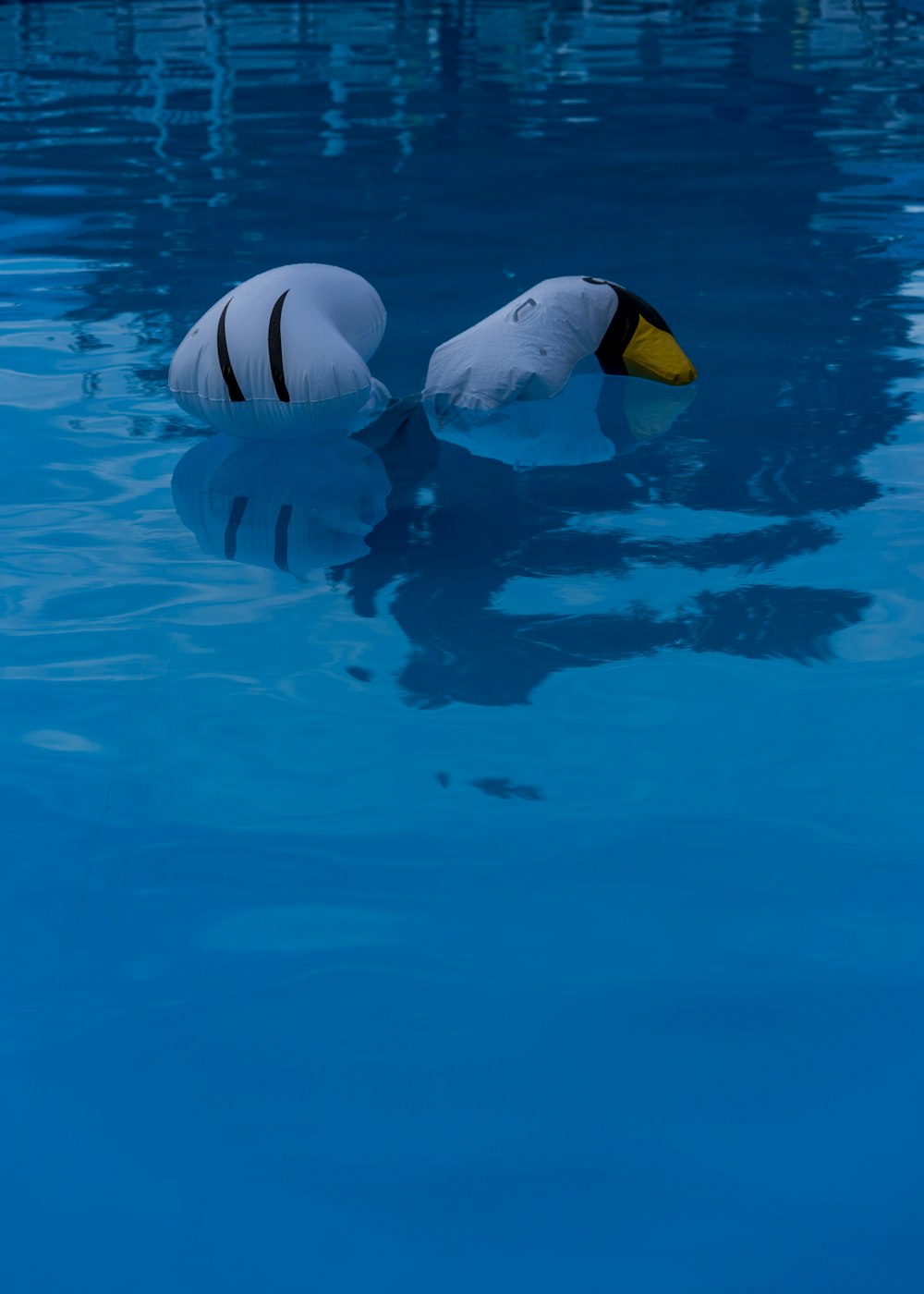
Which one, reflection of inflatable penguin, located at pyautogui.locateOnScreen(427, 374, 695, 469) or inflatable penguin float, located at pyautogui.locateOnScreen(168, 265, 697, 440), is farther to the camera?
reflection of inflatable penguin, located at pyautogui.locateOnScreen(427, 374, 695, 469)

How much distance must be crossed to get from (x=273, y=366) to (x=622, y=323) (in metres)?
1.52

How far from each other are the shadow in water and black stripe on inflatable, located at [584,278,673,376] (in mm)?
204

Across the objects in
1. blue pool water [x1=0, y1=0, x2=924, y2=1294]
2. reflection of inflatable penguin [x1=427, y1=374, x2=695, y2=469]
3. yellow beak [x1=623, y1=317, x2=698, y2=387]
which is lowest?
blue pool water [x1=0, y1=0, x2=924, y2=1294]

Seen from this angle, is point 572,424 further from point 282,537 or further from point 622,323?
point 282,537

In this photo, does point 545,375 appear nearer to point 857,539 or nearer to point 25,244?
point 857,539

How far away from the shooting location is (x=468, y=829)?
111 inches

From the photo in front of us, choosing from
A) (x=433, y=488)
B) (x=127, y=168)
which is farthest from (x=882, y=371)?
(x=127, y=168)

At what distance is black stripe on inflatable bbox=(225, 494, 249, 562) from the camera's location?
4016 mm

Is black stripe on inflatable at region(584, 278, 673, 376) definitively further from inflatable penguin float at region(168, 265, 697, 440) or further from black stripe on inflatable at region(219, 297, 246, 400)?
black stripe on inflatable at region(219, 297, 246, 400)

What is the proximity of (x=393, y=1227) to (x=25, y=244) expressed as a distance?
22.0ft

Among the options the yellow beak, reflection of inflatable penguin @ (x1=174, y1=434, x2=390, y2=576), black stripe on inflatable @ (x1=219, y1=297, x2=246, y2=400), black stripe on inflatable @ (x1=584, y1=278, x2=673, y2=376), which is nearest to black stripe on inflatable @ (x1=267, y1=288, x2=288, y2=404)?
black stripe on inflatable @ (x1=219, y1=297, x2=246, y2=400)

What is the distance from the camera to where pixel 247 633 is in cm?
355

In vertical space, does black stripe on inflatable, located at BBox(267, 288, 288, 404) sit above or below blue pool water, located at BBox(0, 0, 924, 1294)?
above

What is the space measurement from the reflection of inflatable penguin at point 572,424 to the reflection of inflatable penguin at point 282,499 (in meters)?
0.45
